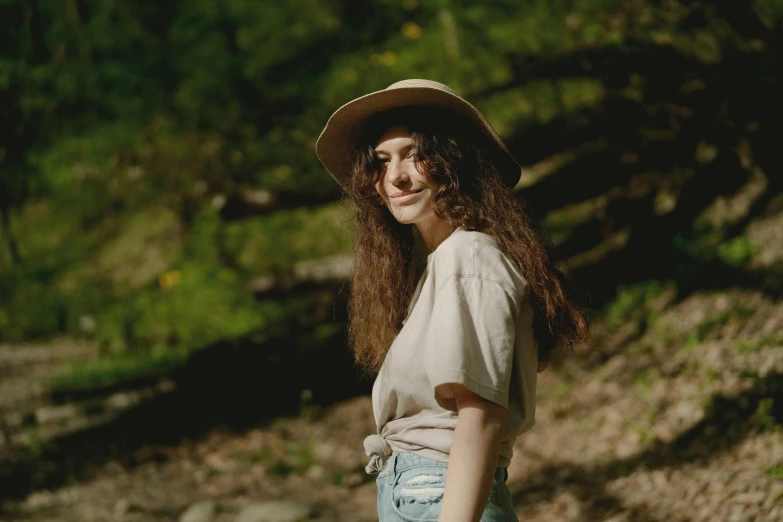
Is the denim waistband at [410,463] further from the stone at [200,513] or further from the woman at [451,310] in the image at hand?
the stone at [200,513]

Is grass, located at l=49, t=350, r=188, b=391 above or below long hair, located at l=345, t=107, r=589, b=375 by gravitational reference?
below

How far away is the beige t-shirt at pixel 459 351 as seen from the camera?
1.40 metres

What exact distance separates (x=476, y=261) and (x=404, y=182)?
0.36 m

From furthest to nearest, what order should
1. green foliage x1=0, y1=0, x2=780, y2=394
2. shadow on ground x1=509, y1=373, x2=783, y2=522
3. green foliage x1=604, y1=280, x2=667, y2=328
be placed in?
1. green foliage x1=0, y1=0, x2=780, y2=394
2. green foliage x1=604, y1=280, x2=667, y2=328
3. shadow on ground x1=509, y1=373, x2=783, y2=522

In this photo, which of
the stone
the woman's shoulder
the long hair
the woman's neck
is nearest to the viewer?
the woman's shoulder

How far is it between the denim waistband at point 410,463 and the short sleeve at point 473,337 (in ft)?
0.51

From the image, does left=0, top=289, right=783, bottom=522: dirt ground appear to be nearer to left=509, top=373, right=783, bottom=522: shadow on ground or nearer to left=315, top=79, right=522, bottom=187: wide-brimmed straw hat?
left=509, top=373, right=783, bottom=522: shadow on ground

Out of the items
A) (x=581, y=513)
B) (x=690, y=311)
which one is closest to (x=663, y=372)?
(x=690, y=311)

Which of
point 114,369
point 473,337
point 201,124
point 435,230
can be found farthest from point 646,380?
point 201,124

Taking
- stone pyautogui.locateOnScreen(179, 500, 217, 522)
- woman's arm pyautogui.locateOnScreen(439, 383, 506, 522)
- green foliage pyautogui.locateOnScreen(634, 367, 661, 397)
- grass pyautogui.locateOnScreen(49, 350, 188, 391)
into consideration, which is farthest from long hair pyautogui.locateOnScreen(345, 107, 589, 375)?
grass pyautogui.locateOnScreen(49, 350, 188, 391)

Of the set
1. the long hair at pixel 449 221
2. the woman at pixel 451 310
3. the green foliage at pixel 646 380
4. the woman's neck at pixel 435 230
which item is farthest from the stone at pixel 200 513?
the woman's neck at pixel 435 230

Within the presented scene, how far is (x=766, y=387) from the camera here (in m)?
4.00

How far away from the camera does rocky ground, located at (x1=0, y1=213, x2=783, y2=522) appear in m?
3.76

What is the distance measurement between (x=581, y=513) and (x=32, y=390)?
5416 mm
